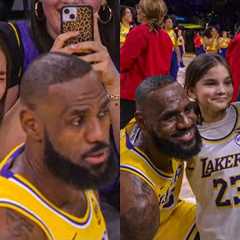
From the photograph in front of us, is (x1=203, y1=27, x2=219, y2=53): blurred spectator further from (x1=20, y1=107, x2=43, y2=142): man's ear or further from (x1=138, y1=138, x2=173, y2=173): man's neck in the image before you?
(x1=20, y1=107, x2=43, y2=142): man's ear

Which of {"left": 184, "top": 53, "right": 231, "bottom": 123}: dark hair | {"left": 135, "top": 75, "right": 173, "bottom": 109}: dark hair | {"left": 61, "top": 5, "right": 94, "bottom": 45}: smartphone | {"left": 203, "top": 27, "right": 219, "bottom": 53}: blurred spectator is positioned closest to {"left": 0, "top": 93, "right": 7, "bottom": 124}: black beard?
{"left": 61, "top": 5, "right": 94, "bottom": 45}: smartphone

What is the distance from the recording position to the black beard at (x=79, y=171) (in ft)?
3.14

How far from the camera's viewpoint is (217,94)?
4.90 ft

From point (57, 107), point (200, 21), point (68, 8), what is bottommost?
point (200, 21)

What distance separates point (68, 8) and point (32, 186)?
0.96 ft

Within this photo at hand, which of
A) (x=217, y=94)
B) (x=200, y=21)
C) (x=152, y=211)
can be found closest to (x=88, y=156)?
(x=152, y=211)

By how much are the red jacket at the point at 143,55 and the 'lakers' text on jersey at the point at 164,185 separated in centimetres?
39

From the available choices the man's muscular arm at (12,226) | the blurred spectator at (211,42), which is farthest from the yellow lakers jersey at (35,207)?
the blurred spectator at (211,42)

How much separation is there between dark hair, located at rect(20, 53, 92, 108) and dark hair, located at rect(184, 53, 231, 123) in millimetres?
627

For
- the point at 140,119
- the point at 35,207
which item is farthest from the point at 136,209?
the point at 35,207

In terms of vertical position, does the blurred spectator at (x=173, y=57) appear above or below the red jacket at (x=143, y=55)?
below

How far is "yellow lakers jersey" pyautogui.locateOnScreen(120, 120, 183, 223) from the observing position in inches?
50.8

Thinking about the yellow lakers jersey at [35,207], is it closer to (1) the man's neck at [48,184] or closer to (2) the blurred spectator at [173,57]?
(1) the man's neck at [48,184]

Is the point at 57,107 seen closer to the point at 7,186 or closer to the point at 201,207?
the point at 7,186
